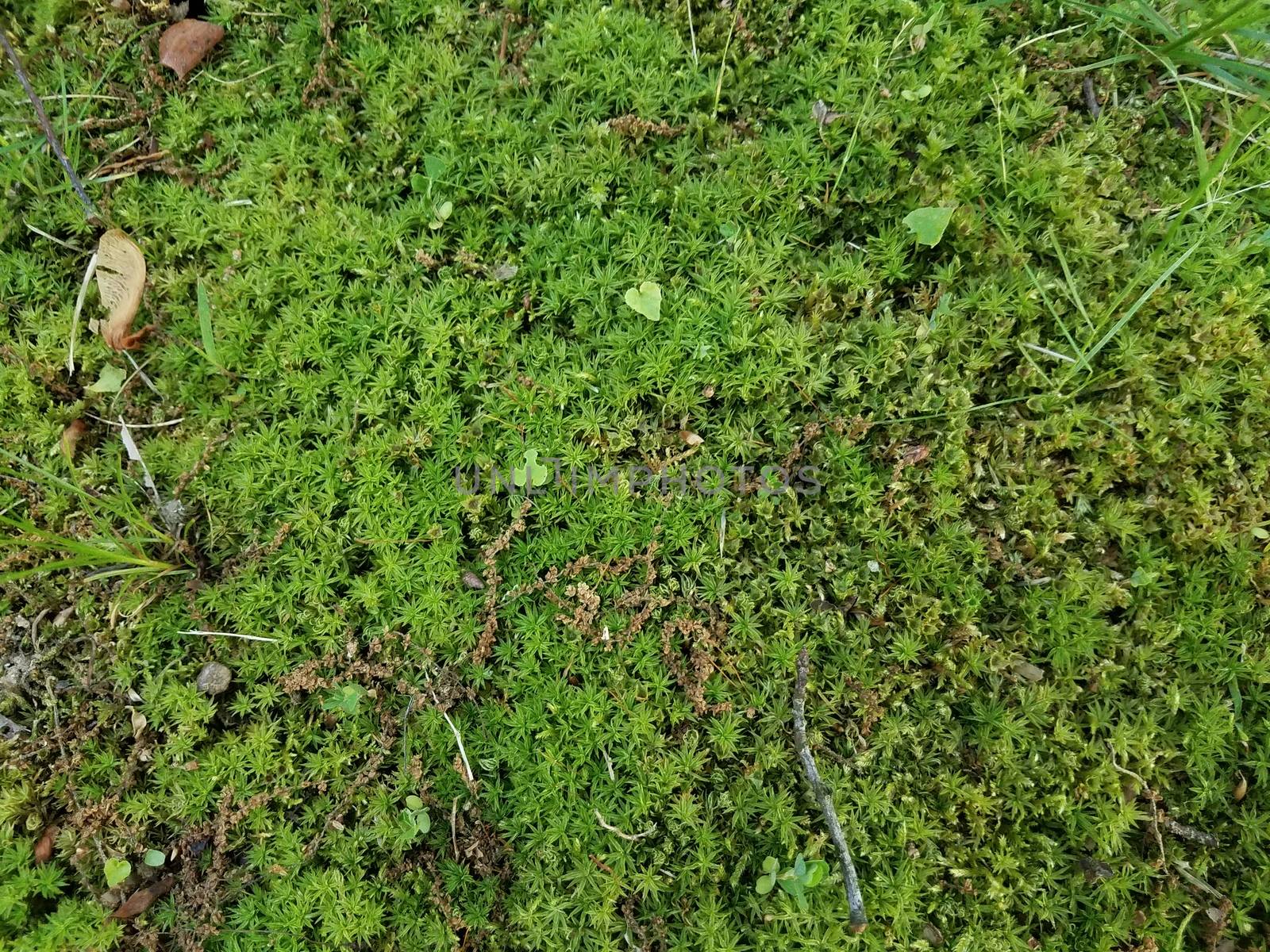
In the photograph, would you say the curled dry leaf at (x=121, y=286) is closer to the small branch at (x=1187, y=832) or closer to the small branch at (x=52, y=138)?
the small branch at (x=52, y=138)

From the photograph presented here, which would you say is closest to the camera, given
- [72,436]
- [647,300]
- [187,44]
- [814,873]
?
[814,873]

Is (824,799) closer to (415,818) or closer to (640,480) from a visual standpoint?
(640,480)

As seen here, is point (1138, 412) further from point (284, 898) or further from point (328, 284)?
point (284, 898)

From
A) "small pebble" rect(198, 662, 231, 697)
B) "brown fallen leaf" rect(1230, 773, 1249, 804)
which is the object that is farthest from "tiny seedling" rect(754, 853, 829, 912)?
"small pebble" rect(198, 662, 231, 697)

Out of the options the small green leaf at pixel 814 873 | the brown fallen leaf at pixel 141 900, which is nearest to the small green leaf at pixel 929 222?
the small green leaf at pixel 814 873

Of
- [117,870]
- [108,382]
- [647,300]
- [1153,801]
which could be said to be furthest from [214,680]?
[1153,801]

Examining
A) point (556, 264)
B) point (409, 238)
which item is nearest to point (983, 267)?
point (556, 264)
